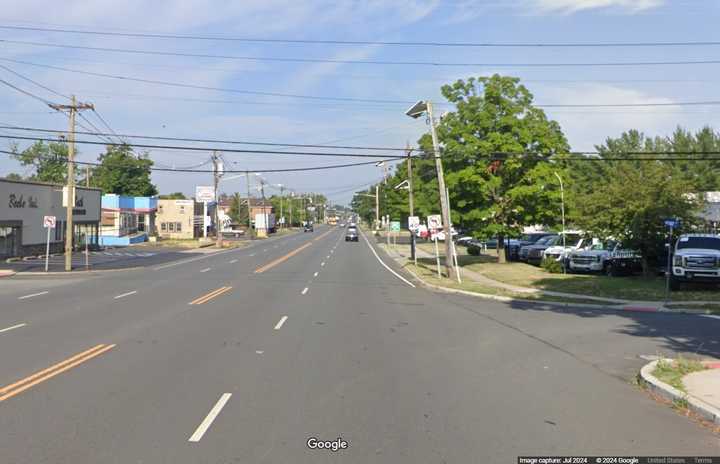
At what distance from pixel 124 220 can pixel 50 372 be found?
70.1 m

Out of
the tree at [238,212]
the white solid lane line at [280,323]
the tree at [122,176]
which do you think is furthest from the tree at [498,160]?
the tree at [238,212]

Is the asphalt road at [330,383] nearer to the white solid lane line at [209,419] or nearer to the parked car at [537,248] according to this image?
the white solid lane line at [209,419]

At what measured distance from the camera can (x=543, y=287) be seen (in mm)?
26953

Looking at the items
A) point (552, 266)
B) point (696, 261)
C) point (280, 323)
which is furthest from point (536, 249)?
point (280, 323)

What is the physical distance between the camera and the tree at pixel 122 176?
116875 mm

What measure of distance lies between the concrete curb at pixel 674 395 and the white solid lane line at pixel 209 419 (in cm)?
567

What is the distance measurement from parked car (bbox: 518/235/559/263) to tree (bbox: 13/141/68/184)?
3544 inches

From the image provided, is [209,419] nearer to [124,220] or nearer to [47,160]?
[124,220]

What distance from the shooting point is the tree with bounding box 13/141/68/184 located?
368 feet

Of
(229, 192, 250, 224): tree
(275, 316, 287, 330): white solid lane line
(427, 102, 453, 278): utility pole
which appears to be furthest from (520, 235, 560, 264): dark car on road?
(229, 192, 250, 224): tree

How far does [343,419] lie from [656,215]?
2414cm

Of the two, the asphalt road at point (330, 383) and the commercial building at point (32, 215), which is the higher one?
→ the commercial building at point (32, 215)

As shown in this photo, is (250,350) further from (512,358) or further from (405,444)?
(405,444)

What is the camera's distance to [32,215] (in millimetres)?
47906
